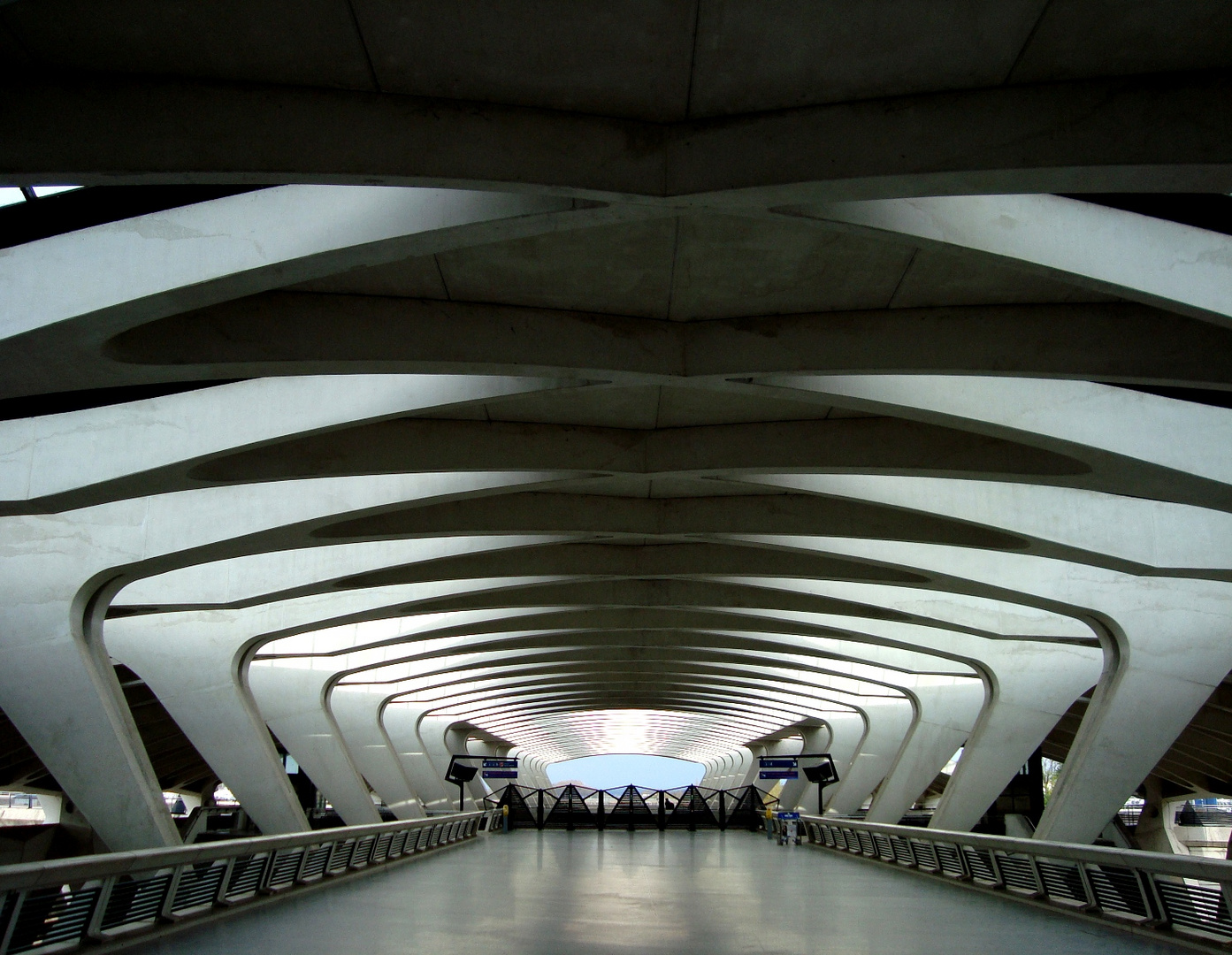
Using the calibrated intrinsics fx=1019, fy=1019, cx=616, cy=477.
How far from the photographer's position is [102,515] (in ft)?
48.1

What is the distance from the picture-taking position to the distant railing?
27.6 ft

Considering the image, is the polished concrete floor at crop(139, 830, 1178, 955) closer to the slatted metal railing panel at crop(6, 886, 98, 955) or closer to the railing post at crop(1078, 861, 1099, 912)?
the railing post at crop(1078, 861, 1099, 912)

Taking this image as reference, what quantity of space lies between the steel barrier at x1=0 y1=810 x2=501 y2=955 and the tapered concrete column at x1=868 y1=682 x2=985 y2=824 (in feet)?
71.6

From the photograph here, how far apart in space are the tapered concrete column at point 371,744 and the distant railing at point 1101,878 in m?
21.8

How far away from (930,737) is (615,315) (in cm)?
2675

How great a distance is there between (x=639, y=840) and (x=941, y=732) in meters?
10.0

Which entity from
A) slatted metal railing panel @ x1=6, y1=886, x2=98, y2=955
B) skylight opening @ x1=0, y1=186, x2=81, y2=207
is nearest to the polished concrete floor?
slatted metal railing panel @ x1=6, y1=886, x2=98, y2=955

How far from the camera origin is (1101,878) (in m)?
10.6

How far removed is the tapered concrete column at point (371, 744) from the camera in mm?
34344

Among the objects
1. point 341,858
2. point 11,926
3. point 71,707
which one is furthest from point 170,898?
point 71,707

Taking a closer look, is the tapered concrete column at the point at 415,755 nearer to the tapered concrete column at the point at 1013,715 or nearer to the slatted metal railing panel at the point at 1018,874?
the tapered concrete column at the point at 1013,715

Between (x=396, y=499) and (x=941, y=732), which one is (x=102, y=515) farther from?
(x=941, y=732)

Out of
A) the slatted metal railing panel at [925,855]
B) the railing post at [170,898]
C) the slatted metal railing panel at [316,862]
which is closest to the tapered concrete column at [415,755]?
the slatted metal railing panel at [316,862]

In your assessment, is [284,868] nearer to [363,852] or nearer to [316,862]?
[316,862]
